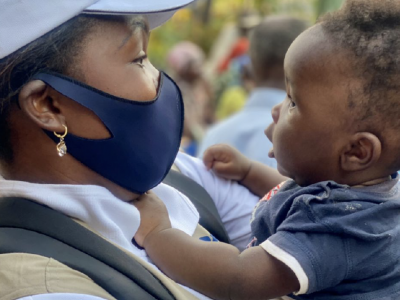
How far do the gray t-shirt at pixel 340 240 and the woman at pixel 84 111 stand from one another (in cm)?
34

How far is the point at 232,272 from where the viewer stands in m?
1.86

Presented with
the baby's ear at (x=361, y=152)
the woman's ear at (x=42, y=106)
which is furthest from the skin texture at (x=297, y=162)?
the woman's ear at (x=42, y=106)

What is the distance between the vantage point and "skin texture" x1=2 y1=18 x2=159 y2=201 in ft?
6.32

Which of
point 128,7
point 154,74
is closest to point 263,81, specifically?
point 154,74

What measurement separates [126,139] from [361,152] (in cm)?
68

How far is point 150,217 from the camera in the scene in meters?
2.05

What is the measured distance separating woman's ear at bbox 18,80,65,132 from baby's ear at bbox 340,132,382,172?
83cm

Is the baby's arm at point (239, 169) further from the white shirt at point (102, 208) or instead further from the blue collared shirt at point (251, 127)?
the blue collared shirt at point (251, 127)

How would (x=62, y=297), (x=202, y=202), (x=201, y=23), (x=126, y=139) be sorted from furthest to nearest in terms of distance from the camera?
(x=201, y=23), (x=202, y=202), (x=126, y=139), (x=62, y=297)

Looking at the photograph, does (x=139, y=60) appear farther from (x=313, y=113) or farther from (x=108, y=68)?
(x=313, y=113)

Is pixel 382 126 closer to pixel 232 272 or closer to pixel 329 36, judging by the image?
pixel 329 36

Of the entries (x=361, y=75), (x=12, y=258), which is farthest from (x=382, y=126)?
(x=12, y=258)

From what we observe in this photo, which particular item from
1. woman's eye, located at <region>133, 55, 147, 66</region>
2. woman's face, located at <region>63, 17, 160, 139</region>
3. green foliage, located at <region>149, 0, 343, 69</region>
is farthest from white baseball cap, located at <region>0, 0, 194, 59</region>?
green foliage, located at <region>149, 0, 343, 69</region>

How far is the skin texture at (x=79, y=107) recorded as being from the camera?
193 centimetres
